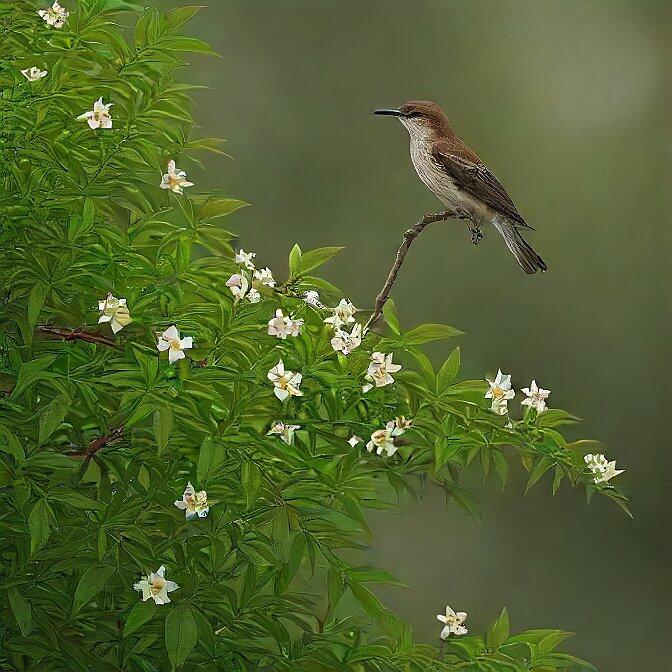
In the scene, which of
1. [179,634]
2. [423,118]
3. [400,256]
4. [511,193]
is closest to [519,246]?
[423,118]

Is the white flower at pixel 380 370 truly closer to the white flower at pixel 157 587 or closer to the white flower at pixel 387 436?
the white flower at pixel 387 436

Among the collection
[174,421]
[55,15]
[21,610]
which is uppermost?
[55,15]

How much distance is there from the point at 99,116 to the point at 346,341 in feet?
1.44

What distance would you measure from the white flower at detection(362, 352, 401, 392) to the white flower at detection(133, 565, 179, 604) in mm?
334

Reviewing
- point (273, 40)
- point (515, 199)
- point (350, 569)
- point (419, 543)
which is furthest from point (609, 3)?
point (350, 569)

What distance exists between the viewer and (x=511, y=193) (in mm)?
3072

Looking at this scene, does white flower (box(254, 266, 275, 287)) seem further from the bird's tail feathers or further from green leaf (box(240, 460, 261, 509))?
the bird's tail feathers

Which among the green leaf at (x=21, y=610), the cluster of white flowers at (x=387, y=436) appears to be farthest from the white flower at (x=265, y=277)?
the green leaf at (x=21, y=610)

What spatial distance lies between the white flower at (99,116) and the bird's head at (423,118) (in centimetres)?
73

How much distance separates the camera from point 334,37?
10.2 ft

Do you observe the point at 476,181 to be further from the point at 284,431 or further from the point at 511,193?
the point at 511,193

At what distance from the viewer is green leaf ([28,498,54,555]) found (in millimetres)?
1075

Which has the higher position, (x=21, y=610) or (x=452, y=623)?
(x=452, y=623)

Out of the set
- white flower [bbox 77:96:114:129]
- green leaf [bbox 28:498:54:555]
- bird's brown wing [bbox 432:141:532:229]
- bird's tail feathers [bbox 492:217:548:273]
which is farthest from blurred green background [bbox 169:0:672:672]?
green leaf [bbox 28:498:54:555]
